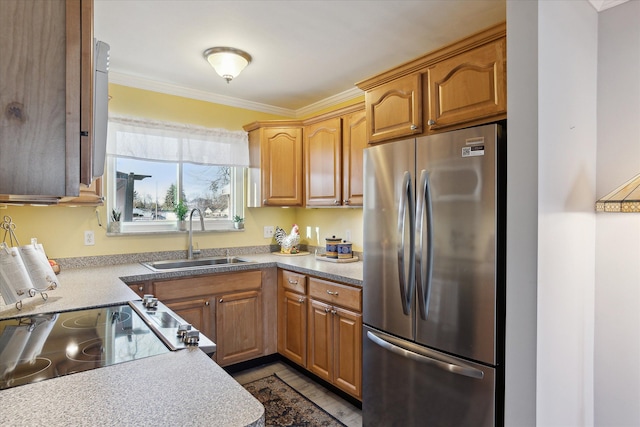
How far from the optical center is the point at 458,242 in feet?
5.53

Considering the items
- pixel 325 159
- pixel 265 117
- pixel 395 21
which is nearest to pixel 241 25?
pixel 395 21

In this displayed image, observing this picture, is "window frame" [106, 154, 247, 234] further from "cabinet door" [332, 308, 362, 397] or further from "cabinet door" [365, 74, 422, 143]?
"cabinet door" [365, 74, 422, 143]

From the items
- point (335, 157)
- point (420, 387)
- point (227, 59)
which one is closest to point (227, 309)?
point (335, 157)

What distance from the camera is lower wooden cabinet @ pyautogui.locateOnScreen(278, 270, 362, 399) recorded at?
2377 mm

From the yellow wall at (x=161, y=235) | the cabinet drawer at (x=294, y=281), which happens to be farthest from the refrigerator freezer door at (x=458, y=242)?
the yellow wall at (x=161, y=235)

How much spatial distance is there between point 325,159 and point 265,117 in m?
1.05

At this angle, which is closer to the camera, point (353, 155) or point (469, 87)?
point (469, 87)

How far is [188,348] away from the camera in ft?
3.64

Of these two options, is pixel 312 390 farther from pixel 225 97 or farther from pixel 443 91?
pixel 225 97

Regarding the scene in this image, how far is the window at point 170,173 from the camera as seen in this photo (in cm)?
294

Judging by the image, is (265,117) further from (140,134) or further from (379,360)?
(379,360)

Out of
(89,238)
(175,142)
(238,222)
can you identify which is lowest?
(89,238)

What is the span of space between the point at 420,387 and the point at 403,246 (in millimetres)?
716

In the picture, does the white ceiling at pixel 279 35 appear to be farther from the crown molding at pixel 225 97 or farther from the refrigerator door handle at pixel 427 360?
the refrigerator door handle at pixel 427 360
